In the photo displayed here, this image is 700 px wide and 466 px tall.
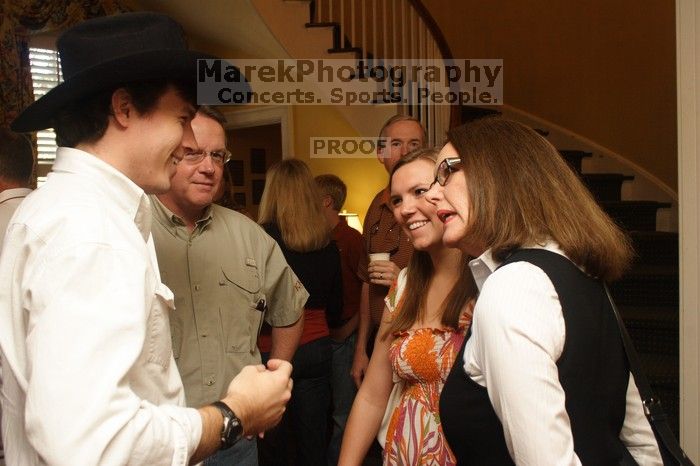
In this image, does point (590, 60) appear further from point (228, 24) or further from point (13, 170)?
point (13, 170)

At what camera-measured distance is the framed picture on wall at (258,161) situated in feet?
26.8

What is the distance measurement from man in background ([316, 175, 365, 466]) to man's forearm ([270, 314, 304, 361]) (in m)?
1.09

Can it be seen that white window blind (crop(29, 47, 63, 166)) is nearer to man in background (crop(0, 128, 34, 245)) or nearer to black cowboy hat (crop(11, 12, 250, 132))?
man in background (crop(0, 128, 34, 245))

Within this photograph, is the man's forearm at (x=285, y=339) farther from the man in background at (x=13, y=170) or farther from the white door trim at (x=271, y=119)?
the white door trim at (x=271, y=119)

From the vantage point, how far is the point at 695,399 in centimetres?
223

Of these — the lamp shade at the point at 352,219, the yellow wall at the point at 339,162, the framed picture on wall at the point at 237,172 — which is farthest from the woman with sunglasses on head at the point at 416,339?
the framed picture on wall at the point at 237,172

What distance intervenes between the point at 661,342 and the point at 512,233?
3339 mm

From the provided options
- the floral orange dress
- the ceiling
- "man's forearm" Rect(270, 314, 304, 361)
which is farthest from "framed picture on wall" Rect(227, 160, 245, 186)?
the floral orange dress

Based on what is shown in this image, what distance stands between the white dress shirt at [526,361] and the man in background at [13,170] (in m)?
2.28

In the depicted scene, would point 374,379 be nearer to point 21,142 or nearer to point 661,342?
point 21,142

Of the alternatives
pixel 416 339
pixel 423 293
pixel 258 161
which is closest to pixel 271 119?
pixel 258 161

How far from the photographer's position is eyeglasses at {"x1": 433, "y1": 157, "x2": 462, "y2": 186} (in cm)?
148

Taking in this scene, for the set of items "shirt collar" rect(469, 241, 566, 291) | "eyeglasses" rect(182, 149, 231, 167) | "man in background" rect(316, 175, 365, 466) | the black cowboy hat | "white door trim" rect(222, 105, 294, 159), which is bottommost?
"man in background" rect(316, 175, 365, 466)

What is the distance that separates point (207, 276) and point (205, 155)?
0.36 meters
